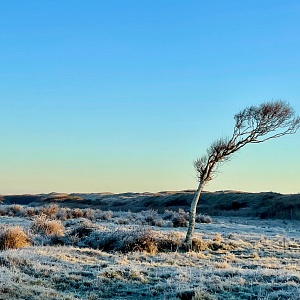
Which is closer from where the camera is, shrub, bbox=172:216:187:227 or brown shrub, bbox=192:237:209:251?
brown shrub, bbox=192:237:209:251

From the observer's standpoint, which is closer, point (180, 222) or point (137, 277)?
point (137, 277)

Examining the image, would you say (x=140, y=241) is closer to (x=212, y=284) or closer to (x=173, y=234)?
(x=173, y=234)

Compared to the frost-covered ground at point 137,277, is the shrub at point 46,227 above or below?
above

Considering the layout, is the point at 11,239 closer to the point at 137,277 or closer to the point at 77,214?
the point at 137,277

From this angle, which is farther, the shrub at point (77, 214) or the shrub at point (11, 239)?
the shrub at point (77, 214)

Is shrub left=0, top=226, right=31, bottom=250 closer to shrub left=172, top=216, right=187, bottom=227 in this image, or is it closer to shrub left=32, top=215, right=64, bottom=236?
shrub left=32, top=215, right=64, bottom=236

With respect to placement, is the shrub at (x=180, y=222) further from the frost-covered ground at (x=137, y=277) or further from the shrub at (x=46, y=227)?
the frost-covered ground at (x=137, y=277)

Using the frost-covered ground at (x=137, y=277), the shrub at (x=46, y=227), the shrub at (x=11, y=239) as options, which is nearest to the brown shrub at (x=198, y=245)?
the frost-covered ground at (x=137, y=277)

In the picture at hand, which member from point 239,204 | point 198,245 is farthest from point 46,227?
point 239,204

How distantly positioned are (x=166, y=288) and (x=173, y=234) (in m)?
10.2

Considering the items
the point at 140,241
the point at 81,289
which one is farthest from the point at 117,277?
the point at 140,241

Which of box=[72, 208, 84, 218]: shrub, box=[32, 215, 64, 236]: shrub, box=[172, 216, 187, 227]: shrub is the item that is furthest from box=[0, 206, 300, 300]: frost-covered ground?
box=[72, 208, 84, 218]: shrub

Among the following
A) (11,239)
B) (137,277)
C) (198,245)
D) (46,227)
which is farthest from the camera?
(46,227)

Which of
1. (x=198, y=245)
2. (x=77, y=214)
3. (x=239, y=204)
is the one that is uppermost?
(x=239, y=204)
